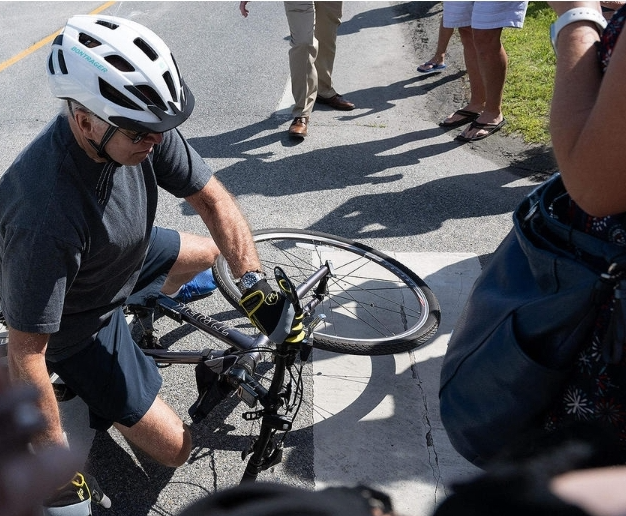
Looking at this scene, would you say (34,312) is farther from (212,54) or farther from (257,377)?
(212,54)

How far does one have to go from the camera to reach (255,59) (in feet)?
27.4

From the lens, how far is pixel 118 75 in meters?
2.48

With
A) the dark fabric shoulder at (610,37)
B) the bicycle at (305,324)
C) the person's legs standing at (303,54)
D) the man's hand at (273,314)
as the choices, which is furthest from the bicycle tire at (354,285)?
the person's legs standing at (303,54)

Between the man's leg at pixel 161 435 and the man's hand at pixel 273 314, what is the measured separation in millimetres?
597

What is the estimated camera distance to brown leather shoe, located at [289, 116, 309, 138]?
245 inches

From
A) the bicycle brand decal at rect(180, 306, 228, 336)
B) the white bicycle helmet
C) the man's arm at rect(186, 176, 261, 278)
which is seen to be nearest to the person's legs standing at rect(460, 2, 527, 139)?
the man's arm at rect(186, 176, 261, 278)

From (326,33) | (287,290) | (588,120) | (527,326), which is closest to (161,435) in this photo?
(287,290)

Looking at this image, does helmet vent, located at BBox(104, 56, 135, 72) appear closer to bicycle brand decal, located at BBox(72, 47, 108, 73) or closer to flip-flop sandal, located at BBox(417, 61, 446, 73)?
bicycle brand decal, located at BBox(72, 47, 108, 73)

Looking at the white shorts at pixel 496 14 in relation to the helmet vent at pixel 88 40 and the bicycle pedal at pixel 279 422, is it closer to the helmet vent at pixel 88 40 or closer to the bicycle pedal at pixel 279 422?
the helmet vent at pixel 88 40

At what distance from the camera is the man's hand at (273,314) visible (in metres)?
2.75

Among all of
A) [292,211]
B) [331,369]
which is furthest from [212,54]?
[331,369]

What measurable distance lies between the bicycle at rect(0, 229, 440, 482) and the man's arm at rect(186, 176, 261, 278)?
0.86 feet

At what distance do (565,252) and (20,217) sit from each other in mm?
1735

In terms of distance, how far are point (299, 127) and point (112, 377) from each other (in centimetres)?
384
